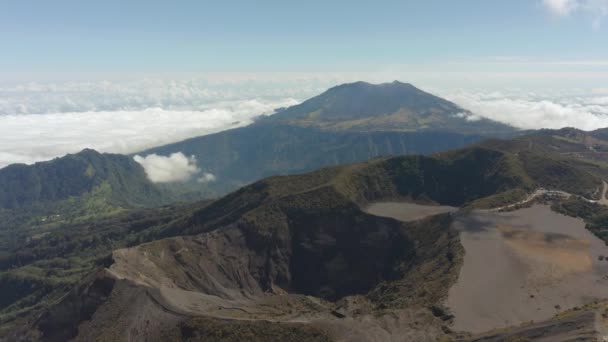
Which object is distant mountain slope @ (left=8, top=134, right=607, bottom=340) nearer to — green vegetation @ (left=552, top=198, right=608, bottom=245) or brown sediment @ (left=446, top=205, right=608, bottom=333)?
brown sediment @ (left=446, top=205, right=608, bottom=333)

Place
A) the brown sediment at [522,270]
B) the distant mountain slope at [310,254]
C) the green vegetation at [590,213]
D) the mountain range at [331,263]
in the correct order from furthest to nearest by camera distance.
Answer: the green vegetation at [590,213] < the distant mountain slope at [310,254] < the brown sediment at [522,270] < the mountain range at [331,263]

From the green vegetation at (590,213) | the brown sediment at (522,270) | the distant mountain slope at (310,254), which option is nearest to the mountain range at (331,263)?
the distant mountain slope at (310,254)

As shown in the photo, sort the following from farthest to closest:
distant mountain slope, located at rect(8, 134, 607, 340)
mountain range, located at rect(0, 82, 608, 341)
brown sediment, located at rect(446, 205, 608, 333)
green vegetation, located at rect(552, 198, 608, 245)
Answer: green vegetation, located at rect(552, 198, 608, 245)
distant mountain slope, located at rect(8, 134, 607, 340)
brown sediment, located at rect(446, 205, 608, 333)
mountain range, located at rect(0, 82, 608, 341)

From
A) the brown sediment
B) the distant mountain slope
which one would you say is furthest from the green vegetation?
the distant mountain slope

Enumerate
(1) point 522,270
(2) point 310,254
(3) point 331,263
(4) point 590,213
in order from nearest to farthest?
(1) point 522,270 → (4) point 590,213 → (3) point 331,263 → (2) point 310,254

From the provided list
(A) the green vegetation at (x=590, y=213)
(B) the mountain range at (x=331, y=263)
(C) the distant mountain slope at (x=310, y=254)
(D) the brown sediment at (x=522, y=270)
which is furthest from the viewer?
(A) the green vegetation at (x=590, y=213)

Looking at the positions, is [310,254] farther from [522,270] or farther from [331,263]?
[522,270]

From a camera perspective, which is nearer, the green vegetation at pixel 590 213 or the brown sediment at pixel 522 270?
the brown sediment at pixel 522 270

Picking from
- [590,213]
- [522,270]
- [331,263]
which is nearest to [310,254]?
[331,263]

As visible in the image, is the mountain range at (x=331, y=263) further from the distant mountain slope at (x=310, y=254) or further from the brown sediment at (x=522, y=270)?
the brown sediment at (x=522, y=270)

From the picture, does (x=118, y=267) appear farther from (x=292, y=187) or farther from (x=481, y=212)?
(x=481, y=212)

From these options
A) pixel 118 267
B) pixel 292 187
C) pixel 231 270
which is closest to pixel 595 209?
pixel 292 187
